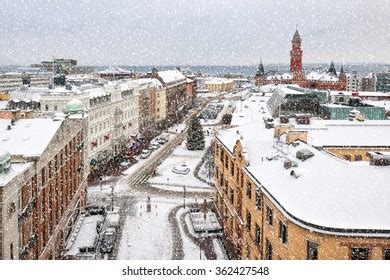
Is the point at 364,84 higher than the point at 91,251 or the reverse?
higher

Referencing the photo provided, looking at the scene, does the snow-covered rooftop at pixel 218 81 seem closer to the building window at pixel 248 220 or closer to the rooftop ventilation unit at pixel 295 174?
the building window at pixel 248 220

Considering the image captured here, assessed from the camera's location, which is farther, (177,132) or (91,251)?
(177,132)

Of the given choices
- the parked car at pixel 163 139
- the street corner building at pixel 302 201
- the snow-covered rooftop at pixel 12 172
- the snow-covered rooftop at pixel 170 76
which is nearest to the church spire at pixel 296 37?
the street corner building at pixel 302 201

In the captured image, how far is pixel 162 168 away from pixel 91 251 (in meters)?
11.6

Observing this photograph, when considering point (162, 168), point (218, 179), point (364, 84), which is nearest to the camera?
point (218, 179)

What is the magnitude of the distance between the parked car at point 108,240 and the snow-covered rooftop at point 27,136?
10.1 feet

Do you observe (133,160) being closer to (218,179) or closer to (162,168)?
(162,168)

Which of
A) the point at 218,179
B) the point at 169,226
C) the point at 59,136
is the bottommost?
the point at 169,226

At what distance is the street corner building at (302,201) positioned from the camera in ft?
26.0

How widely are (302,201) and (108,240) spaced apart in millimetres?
6667

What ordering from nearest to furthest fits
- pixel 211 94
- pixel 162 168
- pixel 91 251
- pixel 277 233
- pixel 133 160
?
pixel 277 233 < pixel 91 251 < pixel 162 168 < pixel 133 160 < pixel 211 94

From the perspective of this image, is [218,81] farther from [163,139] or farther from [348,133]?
[348,133]
